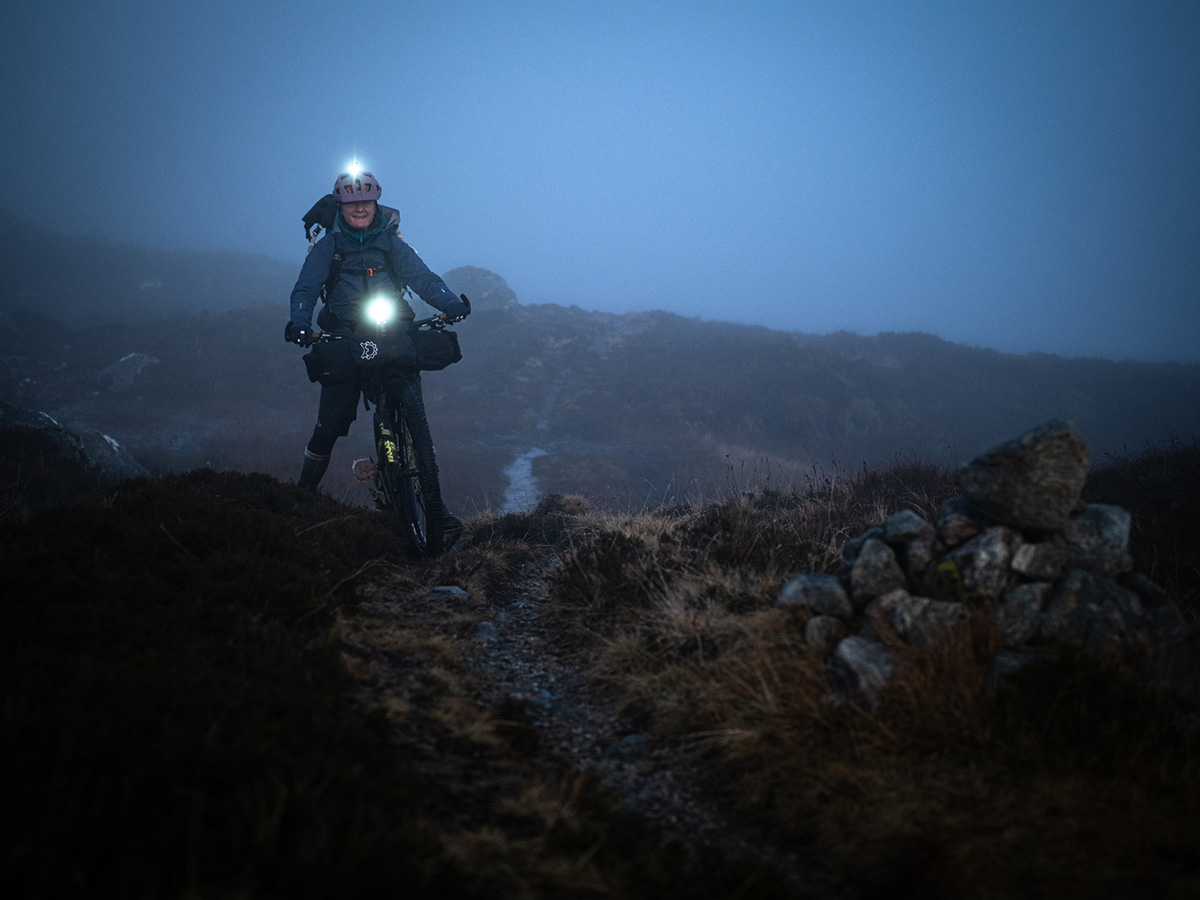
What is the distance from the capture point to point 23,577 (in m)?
3.02

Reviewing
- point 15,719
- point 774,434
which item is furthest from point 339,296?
point 774,434

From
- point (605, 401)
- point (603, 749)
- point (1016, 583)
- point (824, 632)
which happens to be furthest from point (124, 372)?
point (1016, 583)

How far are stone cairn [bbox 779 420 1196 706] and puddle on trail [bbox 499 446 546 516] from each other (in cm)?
1454

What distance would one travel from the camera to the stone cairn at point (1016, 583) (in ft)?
9.59

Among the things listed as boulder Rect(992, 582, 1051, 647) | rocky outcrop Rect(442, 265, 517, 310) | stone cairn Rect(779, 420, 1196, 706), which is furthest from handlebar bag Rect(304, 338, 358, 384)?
rocky outcrop Rect(442, 265, 517, 310)

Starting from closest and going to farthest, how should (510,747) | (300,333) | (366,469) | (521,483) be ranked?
(510,747)
(300,333)
(366,469)
(521,483)

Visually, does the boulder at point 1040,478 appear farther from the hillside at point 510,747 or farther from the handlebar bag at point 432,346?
the handlebar bag at point 432,346

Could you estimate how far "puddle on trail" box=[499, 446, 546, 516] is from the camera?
19.0 m

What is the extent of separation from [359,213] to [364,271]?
2.21 ft

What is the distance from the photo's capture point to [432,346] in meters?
6.36

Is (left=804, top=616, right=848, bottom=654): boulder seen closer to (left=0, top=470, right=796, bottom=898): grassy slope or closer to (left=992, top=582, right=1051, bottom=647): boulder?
(left=992, top=582, right=1051, bottom=647): boulder

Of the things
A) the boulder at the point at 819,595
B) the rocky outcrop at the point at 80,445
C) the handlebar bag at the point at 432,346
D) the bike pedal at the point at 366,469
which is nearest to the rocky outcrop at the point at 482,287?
the rocky outcrop at the point at 80,445

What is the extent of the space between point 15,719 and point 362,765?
1.10m

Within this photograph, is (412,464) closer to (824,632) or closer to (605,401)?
(824,632)
